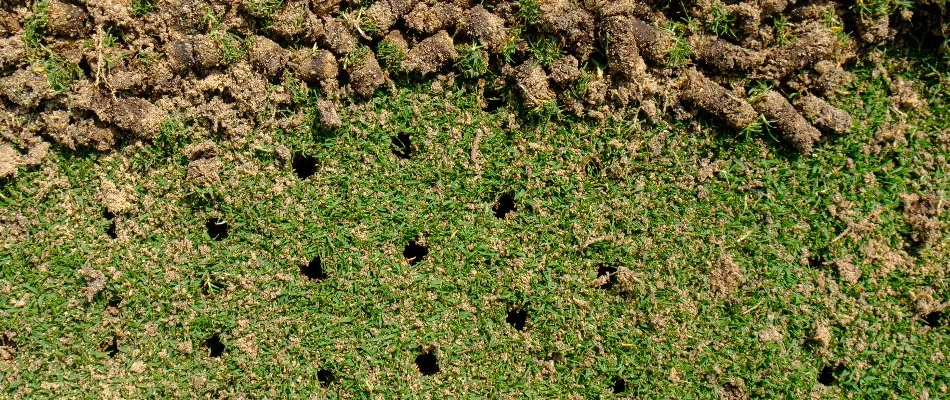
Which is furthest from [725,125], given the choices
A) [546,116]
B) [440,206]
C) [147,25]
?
[147,25]

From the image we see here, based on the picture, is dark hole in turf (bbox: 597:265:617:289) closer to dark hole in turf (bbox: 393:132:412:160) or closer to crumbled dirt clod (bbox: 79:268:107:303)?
dark hole in turf (bbox: 393:132:412:160)

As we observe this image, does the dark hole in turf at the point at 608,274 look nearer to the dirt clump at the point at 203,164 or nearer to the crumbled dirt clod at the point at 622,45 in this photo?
the crumbled dirt clod at the point at 622,45

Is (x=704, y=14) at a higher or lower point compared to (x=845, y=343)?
higher

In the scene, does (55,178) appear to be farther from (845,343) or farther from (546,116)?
(845,343)

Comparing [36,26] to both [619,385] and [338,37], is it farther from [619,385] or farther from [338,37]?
[619,385]

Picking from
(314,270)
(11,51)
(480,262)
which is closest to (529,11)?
(480,262)

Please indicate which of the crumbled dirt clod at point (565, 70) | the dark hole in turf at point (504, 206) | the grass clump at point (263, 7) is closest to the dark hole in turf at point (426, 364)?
the dark hole in turf at point (504, 206)
